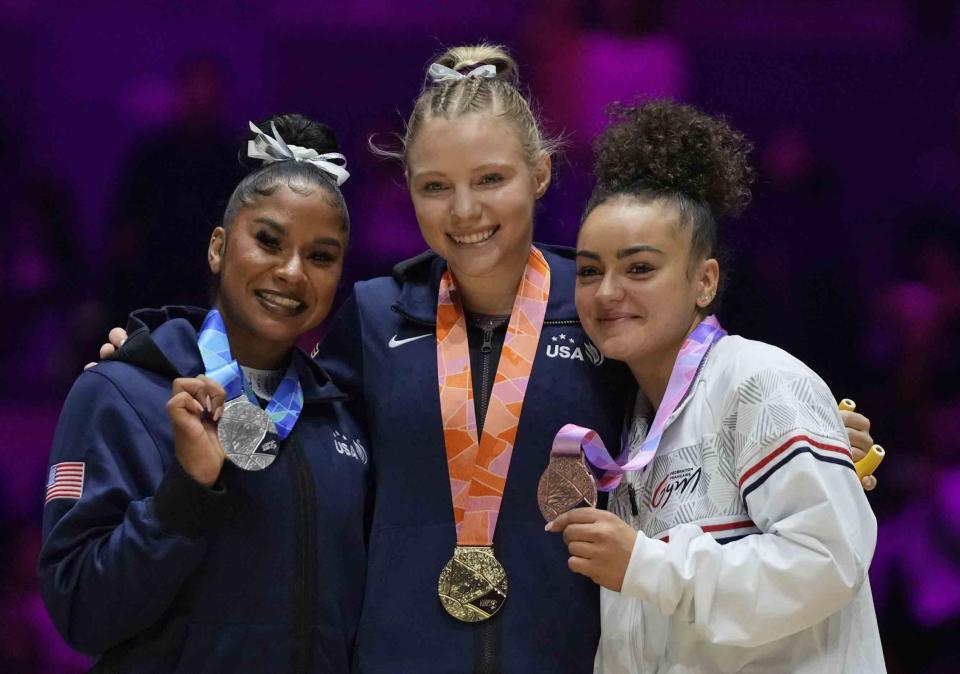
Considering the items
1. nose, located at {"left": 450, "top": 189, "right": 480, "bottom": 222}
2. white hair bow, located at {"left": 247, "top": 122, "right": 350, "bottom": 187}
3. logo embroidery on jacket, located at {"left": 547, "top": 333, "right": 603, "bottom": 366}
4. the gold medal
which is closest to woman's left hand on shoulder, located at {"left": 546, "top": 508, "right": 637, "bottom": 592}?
the gold medal

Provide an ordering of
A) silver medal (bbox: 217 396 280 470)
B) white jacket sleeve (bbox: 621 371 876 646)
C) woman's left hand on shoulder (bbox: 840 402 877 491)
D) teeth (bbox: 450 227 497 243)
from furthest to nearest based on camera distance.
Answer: teeth (bbox: 450 227 497 243)
woman's left hand on shoulder (bbox: 840 402 877 491)
silver medal (bbox: 217 396 280 470)
white jacket sleeve (bbox: 621 371 876 646)

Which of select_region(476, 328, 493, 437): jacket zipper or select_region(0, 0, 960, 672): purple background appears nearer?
select_region(476, 328, 493, 437): jacket zipper

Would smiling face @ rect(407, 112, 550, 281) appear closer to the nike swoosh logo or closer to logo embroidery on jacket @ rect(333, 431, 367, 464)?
the nike swoosh logo

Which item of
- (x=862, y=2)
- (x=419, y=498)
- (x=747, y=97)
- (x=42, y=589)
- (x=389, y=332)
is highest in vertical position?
(x=862, y=2)

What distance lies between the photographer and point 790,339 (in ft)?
13.7

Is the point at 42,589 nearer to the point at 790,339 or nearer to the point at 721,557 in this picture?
the point at 721,557

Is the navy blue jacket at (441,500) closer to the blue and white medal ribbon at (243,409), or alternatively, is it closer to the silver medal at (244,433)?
the blue and white medal ribbon at (243,409)

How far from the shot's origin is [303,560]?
251 cm

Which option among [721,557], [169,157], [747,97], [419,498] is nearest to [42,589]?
[419,498]

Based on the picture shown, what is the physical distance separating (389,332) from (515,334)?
312 millimetres

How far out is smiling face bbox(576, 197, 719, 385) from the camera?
2461mm

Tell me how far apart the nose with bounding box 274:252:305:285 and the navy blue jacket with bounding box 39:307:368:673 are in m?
0.23

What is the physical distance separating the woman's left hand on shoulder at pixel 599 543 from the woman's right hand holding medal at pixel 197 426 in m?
0.66

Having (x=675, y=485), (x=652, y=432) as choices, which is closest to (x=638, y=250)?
(x=652, y=432)
